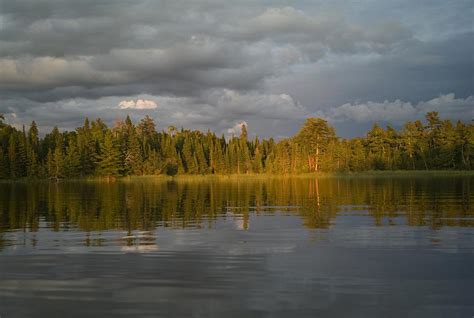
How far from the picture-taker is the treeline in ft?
393

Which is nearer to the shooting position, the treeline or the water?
the water

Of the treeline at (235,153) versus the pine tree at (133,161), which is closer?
the treeline at (235,153)

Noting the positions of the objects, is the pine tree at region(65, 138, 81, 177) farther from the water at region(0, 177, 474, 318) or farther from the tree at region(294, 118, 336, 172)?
the water at region(0, 177, 474, 318)

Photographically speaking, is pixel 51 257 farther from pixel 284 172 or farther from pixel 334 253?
pixel 284 172

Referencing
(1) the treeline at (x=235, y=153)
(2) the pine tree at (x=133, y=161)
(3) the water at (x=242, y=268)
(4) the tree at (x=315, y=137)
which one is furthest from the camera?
(4) the tree at (x=315, y=137)

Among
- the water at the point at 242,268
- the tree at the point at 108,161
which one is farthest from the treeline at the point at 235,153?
the water at the point at 242,268

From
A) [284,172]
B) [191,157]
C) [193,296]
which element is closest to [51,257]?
[193,296]

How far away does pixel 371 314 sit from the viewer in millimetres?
9180

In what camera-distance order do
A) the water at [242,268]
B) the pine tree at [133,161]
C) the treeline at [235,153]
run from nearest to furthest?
the water at [242,268], the treeline at [235,153], the pine tree at [133,161]

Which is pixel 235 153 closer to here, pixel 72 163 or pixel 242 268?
pixel 72 163

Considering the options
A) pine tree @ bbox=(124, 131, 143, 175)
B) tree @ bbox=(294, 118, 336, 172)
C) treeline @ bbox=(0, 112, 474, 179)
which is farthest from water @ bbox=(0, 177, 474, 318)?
tree @ bbox=(294, 118, 336, 172)

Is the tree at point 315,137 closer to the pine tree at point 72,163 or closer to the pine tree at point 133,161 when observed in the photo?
the pine tree at point 133,161

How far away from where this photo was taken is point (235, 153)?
154250 millimetres

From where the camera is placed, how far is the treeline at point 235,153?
11969 centimetres
